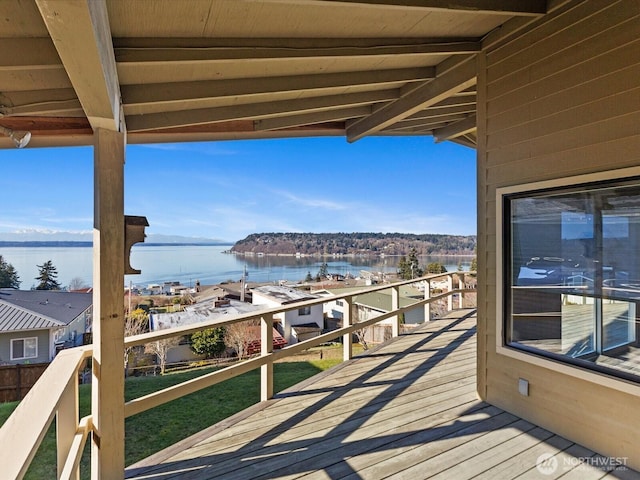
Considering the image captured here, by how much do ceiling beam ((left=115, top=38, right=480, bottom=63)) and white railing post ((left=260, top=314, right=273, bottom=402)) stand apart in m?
2.01

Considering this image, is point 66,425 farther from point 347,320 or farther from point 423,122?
point 423,122

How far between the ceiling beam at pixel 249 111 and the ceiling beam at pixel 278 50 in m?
0.81

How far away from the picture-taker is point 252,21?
5.97 ft

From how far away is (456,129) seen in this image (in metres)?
4.57

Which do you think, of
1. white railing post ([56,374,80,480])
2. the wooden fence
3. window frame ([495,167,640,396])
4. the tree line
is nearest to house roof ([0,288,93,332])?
the tree line

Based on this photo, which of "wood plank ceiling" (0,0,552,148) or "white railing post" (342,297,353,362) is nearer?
"wood plank ceiling" (0,0,552,148)

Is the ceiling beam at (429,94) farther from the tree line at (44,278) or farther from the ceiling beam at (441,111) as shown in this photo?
the tree line at (44,278)

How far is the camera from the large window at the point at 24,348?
8359 mm

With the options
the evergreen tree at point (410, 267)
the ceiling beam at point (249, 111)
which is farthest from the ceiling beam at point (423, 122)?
the evergreen tree at point (410, 267)

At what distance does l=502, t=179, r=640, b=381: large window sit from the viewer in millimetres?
2146

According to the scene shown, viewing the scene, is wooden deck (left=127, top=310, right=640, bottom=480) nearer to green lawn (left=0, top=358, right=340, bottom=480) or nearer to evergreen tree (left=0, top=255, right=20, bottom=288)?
green lawn (left=0, top=358, right=340, bottom=480)

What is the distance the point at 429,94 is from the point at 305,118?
4.00 feet

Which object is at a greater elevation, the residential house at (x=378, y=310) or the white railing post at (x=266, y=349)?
the white railing post at (x=266, y=349)

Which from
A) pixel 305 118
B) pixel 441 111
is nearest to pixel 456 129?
pixel 441 111
